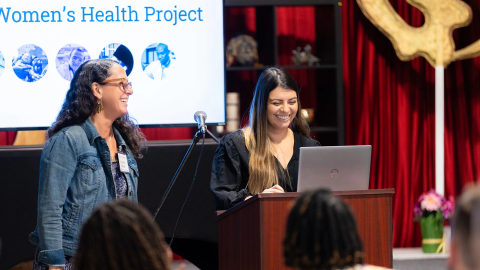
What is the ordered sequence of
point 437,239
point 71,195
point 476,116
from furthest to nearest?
1. point 476,116
2. point 437,239
3. point 71,195

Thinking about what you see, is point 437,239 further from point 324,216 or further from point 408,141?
point 324,216

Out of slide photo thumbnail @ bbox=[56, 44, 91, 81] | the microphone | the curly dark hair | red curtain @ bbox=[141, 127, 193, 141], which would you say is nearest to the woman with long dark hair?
the microphone

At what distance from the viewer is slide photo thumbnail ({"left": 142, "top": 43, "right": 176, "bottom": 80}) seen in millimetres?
3721

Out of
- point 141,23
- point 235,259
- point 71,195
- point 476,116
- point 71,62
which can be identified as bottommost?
point 235,259

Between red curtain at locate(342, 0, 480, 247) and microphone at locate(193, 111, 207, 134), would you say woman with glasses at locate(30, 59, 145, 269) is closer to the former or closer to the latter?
microphone at locate(193, 111, 207, 134)

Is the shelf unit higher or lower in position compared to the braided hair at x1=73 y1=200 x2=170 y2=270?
higher

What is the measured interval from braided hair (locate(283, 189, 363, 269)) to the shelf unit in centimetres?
344

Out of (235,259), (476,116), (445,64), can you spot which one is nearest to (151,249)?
(235,259)

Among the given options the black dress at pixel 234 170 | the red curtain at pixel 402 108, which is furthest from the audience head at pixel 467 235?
the red curtain at pixel 402 108

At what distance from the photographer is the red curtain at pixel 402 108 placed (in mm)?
4656

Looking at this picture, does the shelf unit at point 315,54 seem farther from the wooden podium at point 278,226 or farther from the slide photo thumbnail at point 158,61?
the wooden podium at point 278,226

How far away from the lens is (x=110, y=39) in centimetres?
367

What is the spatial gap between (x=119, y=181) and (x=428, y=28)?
9.80ft

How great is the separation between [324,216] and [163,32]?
3130 mm
